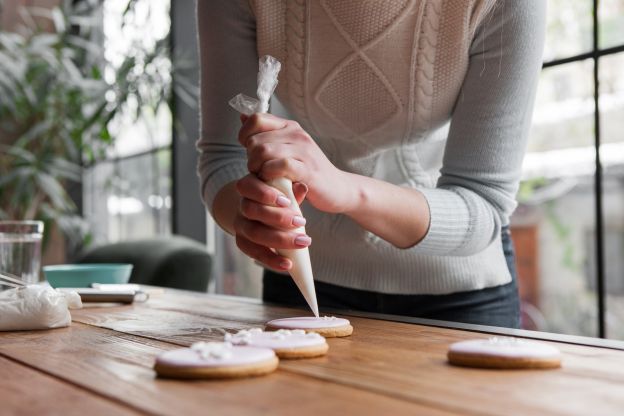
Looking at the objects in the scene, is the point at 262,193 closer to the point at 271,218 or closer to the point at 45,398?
the point at 271,218

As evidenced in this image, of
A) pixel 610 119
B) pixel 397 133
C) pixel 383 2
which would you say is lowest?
pixel 397 133

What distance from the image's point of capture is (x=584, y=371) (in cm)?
68

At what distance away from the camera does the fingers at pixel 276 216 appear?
933mm

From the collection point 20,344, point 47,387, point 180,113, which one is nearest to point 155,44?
point 180,113

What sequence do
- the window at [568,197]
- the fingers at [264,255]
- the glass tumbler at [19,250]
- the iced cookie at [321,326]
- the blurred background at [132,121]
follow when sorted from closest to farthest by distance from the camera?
the iced cookie at [321,326], the fingers at [264,255], the glass tumbler at [19,250], the blurred background at [132,121], the window at [568,197]

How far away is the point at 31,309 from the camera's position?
1.00 meters

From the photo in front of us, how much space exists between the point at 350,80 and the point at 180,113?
7.03 ft

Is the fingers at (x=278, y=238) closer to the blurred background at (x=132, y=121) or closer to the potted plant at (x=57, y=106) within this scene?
the blurred background at (x=132, y=121)

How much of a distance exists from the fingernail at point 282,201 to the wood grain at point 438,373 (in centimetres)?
18

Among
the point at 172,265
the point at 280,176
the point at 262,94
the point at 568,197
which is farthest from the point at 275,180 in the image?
the point at 568,197

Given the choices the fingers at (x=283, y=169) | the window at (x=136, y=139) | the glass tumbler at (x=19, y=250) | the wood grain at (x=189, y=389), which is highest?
the window at (x=136, y=139)

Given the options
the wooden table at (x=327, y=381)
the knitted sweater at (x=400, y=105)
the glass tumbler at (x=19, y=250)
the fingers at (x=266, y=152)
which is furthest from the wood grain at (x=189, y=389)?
the glass tumbler at (x=19, y=250)

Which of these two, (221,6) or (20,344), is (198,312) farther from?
(221,6)

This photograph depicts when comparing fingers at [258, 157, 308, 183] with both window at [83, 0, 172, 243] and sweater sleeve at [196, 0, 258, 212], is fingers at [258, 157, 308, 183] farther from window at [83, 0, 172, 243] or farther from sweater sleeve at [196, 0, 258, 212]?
window at [83, 0, 172, 243]
